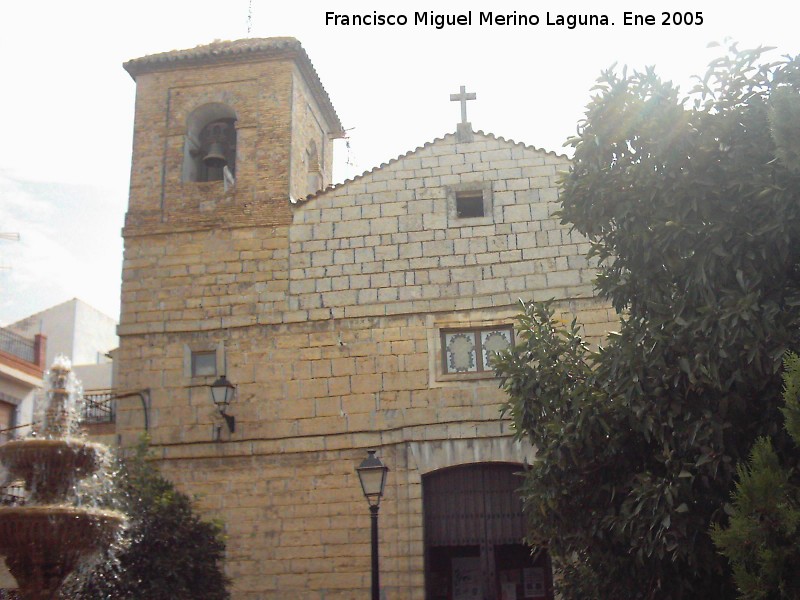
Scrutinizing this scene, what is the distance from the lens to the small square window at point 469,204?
15141 mm

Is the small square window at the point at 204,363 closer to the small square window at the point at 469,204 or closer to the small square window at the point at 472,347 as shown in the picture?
the small square window at the point at 472,347

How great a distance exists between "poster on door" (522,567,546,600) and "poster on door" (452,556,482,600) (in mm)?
630

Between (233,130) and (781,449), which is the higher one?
(233,130)

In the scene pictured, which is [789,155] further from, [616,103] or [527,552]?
[527,552]

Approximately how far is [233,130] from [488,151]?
4357 millimetres

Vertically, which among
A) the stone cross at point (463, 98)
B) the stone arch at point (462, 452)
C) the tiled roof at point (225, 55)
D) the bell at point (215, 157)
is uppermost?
Answer: the tiled roof at point (225, 55)

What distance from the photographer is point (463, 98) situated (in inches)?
608

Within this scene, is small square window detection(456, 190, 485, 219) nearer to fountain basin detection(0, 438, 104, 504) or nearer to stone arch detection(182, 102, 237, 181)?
stone arch detection(182, 102, 237, 181)

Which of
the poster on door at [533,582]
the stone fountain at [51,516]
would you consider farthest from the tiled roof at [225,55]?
the poster on door at [533,582]

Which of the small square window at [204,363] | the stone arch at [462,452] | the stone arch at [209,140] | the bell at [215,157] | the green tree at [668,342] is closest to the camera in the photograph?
the green tree at [668,342]

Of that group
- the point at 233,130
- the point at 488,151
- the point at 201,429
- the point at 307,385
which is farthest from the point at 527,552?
the point at 233,130

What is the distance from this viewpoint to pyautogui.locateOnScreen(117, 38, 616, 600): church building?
13797 millimetres

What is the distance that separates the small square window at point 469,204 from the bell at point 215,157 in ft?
12.9

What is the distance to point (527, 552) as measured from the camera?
13.9m
